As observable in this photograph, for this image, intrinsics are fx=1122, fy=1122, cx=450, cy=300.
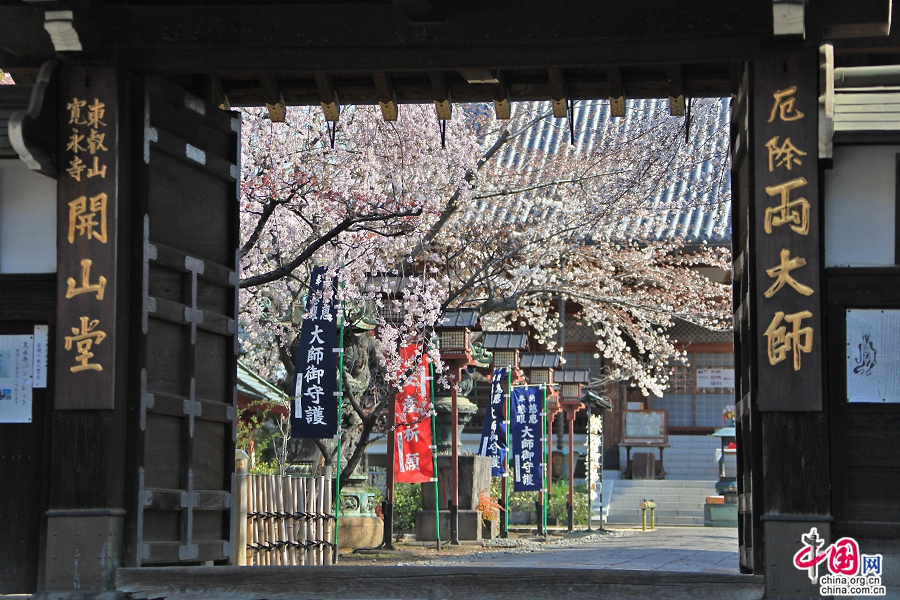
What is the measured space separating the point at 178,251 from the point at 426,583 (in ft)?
9.06

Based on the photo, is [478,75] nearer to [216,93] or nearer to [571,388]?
[216,93]

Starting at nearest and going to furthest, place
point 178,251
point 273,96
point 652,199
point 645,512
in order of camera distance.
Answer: point 178,251
point 273,96
point 652,199
point 645,512

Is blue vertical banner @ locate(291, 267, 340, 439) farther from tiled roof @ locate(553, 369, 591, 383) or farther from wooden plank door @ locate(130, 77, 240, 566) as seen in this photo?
tiled roof @ locate(553, 369, 591, 383)

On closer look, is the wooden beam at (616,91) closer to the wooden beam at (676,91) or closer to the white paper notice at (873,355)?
the wooden beam at (676,91)

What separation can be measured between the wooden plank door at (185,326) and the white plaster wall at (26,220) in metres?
0.53

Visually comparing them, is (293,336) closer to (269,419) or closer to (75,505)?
(269,419)

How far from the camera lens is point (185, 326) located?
7543 mm

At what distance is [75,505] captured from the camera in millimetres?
6469

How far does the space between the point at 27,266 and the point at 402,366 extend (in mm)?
9393

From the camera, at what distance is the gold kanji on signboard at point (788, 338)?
6164mm

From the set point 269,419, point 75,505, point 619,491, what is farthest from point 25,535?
point 619,491

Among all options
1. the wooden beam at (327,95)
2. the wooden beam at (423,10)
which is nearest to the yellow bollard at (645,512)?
the wooden beam at (327,95)

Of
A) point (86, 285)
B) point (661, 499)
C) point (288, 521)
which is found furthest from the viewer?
point (661, 499)

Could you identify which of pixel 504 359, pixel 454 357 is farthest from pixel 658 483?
pixel 454 357
